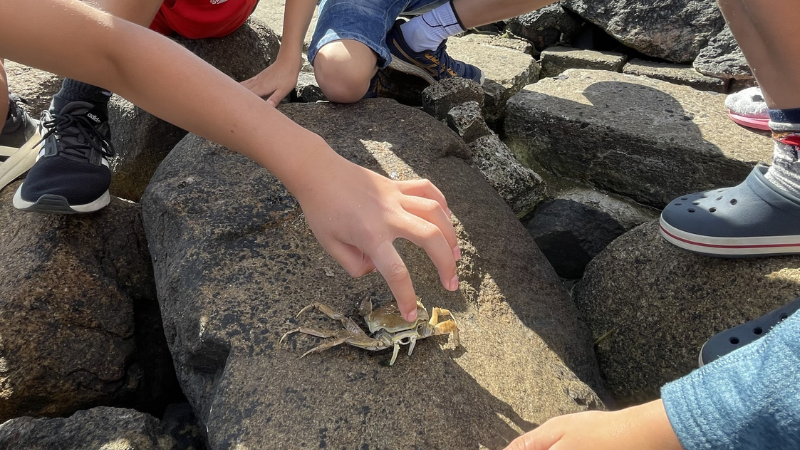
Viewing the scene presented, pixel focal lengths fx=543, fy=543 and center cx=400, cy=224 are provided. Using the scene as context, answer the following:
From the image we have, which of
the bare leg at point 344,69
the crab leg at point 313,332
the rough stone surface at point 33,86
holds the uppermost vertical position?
the bare leg at point 344,69

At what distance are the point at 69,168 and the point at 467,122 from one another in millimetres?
1788

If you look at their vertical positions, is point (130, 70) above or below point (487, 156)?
above

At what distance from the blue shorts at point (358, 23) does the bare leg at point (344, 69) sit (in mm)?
66

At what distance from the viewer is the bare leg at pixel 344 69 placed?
2.57 meters

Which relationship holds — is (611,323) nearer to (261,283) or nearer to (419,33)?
(261,283)

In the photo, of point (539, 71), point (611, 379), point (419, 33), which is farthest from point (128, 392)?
point (539, 71)

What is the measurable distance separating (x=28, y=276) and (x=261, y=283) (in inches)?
36.3

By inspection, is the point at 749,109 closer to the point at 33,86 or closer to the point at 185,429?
the point at 185,429

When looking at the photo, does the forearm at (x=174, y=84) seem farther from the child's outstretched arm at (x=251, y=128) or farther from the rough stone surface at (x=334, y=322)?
the rough stone surface at (x=334, y=322)

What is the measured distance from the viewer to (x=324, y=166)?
1.33 m

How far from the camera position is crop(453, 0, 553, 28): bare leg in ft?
10.00

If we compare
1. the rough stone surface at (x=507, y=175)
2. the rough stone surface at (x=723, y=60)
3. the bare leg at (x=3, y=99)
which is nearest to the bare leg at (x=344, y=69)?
the rough stone surface at (x=507, y=175)

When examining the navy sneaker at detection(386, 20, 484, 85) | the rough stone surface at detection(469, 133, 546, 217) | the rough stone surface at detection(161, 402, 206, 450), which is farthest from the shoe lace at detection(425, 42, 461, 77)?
the rough stone surface at detection(161, 402, 206, 450)

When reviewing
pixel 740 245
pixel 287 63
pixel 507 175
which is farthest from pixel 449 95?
pixel 740 245
